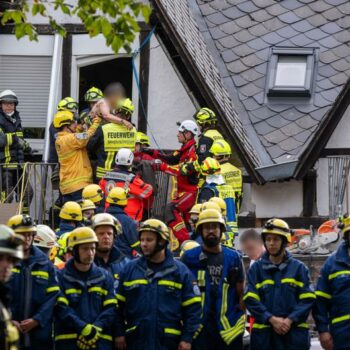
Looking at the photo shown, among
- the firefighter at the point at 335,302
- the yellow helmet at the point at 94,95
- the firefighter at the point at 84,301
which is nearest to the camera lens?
the firefighter at the point at 84,301

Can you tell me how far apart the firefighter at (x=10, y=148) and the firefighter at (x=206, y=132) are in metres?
2.46

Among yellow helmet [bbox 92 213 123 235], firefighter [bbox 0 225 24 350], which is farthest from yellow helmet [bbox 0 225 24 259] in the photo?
yellow helmet [bbox 92 213 123 235]

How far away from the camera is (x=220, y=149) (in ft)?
73.6

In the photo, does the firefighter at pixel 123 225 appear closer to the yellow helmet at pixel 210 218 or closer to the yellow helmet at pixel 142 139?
the yellow helmet at pixel 210 218

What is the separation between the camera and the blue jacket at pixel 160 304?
1686 cm

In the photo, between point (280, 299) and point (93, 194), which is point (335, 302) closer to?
point (280, 299)

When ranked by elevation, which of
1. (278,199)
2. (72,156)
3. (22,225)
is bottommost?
(22,225)

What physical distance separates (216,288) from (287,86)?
28.9ft

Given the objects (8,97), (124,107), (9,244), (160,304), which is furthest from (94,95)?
(9,244)

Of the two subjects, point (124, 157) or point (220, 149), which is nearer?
point (124, 157)

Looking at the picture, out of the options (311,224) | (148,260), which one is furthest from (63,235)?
(311,224)

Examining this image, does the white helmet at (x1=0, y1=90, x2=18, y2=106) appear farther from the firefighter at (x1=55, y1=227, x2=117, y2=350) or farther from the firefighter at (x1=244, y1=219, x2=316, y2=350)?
the firefighter at (x1=244, y1=219, x2=316, y2=350)

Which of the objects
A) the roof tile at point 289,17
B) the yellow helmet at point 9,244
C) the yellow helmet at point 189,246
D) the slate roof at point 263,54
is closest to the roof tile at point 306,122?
the slate roof at point 263,54

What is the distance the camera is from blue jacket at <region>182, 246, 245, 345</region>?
686 inches
